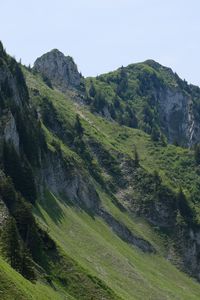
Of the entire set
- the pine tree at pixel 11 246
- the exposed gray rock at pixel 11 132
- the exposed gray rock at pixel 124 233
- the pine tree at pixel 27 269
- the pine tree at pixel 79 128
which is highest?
the exposed gray rock at pixel 11 132

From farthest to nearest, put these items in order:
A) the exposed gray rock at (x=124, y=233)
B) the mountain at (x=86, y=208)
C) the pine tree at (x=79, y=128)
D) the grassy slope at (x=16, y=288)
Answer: the pine tree at (x=79, y=128), the exposed gray rock at (x=124, y=233), the mountain at (x=86, y=208), the grassy slope at (x=16, y=288)

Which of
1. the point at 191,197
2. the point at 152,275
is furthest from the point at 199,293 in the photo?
the point at 191,197

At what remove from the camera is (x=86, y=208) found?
422 ft

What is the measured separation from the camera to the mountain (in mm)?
74438

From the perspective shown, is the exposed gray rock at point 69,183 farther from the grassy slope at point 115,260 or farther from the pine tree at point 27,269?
the pine tree at point 27,269

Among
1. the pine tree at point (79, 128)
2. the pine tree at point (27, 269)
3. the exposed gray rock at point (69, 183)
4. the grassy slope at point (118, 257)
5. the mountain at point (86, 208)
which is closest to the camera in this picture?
the pine tree at point (27, 269)

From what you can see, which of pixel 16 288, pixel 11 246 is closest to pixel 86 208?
pixel 11 246

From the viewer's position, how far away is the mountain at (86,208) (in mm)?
74438

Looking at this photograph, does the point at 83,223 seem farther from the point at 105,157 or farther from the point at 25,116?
the point at 105,157

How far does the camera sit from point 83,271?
78.4m

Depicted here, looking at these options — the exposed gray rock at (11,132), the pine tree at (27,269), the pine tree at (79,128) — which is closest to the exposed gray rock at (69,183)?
the exposed gray rock at (11,132)

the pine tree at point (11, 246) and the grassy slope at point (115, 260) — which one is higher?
the pine tree at point (11, 246)

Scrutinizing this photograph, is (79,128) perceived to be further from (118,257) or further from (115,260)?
(115,260)

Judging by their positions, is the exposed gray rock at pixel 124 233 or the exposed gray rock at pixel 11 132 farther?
the exposed gray rock at pixel 124 233
